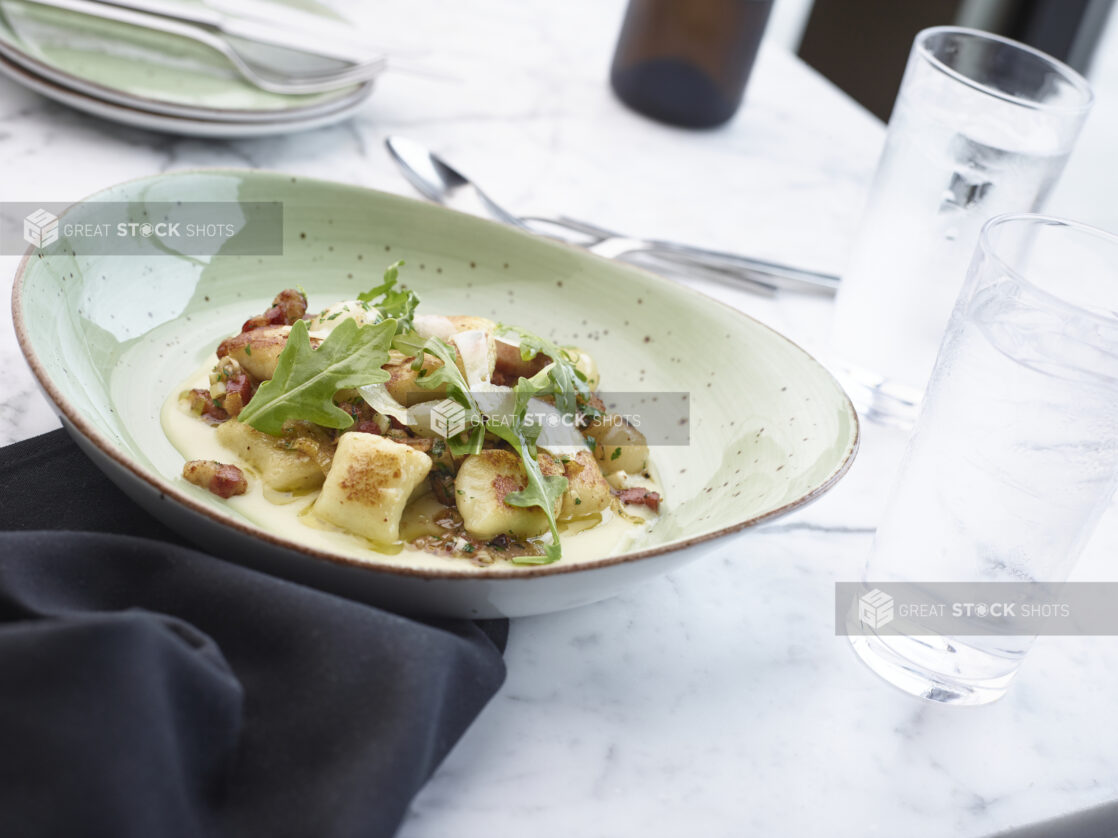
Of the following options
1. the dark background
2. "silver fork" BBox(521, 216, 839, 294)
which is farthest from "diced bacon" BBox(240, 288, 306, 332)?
the dark background

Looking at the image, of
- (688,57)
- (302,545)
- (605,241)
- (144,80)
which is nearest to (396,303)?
(302,545)

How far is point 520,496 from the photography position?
1.04 m

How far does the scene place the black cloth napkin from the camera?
692mm

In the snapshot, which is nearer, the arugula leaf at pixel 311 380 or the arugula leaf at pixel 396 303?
the arugula leaf at pixel 311 380

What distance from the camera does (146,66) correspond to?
1957mm

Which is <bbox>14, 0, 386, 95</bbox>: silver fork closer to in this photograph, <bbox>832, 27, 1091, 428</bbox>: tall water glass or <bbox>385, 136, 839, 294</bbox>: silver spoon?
<bbox>385, 136, 839, 294</bbox>: silver spoon

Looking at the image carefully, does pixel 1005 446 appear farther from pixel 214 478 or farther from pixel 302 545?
pixel 214 478

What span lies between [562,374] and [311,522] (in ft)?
1.08

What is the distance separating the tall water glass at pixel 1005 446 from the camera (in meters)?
0.93

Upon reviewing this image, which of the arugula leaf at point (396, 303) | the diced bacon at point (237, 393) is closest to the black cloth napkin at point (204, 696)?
the diced bacon at point (237, 393)

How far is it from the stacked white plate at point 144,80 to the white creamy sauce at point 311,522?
2.34 ft

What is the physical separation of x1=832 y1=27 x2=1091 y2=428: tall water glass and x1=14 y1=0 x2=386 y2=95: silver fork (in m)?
1.00
